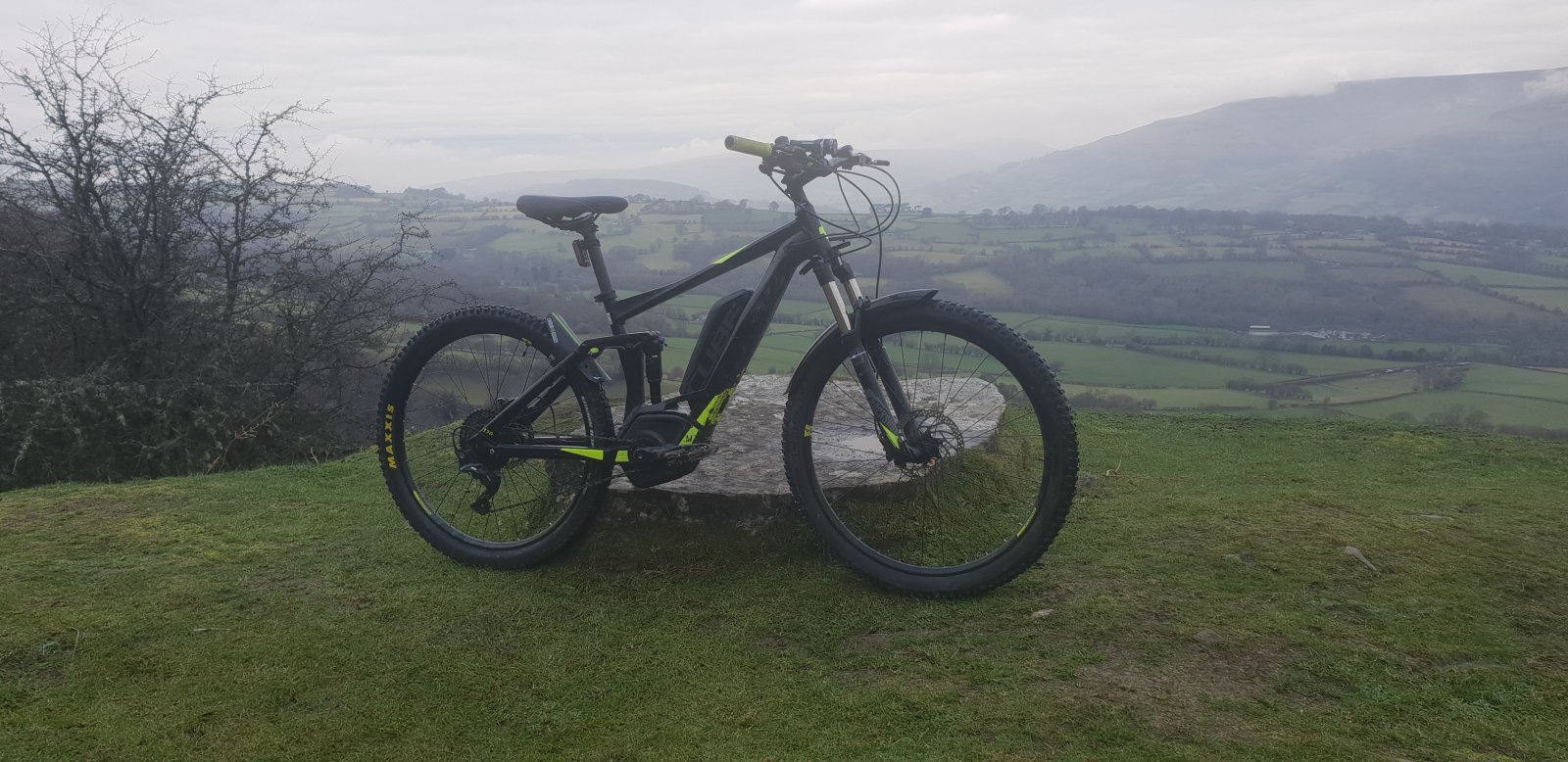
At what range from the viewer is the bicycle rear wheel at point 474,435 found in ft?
12.8

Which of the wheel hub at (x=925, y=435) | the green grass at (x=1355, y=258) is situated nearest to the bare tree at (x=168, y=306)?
the wheel hub at (x=925, y=435)

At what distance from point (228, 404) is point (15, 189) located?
2.81 m

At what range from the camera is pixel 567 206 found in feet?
12.8

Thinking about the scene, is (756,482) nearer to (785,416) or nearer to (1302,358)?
(785,416)

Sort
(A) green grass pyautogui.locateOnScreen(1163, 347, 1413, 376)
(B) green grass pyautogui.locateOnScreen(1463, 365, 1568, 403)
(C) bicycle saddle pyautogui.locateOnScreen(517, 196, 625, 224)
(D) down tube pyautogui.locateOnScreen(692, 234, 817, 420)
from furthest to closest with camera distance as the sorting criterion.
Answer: (A) green grass pyautogui.locateOnScreen(1163, 347, 1413, 376) < (B) green grass pyautogui.locateOnScreen(1463, 365, 1568, 403) < (C) bicycle saddle pyautogui.locateOnScreen(517, 196, 625, 224) < (D) down tube pyautogui.locateOnScreen(692, 234, 817, 420)

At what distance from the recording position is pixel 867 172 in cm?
389

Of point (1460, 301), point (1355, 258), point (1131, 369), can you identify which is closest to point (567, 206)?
point (1131, 369)

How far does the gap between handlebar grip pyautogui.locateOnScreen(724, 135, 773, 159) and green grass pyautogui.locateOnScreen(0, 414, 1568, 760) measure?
1.64 m

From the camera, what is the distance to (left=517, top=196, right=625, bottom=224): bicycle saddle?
3.87 meters

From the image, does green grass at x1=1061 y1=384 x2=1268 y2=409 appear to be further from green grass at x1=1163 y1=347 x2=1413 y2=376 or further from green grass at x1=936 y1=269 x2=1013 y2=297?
green grass at x1=936 y1=269 x2=1013 y2=297

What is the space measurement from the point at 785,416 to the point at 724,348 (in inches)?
16.0

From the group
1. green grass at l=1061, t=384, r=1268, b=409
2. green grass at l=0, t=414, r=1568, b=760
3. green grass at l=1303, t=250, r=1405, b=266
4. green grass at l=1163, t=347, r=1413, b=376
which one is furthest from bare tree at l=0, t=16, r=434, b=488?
green grass at l=1303, t=250, r=1405, b=266

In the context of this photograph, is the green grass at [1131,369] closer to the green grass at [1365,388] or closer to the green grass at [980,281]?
the green grass at [1365,388]

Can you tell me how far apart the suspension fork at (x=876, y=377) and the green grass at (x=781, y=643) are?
25.4 inches
